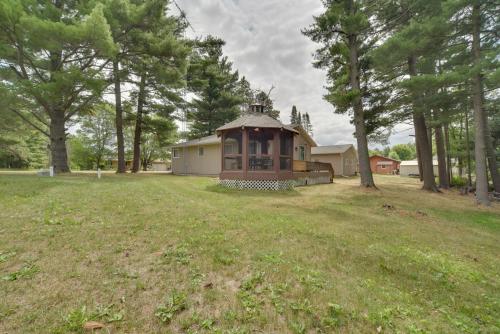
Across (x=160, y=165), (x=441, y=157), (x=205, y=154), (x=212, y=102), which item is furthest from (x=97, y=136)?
(x=441, y=157)

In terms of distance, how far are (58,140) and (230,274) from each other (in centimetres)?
1769

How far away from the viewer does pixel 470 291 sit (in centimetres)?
350

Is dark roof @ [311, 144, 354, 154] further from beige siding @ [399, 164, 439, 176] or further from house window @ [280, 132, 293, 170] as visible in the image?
beige siding @ [399, 164, 439, 176]

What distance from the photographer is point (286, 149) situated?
47.9 ft

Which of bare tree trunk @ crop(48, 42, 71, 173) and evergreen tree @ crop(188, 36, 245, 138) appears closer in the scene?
bare tree trunk @ crop(48, 42, 71, 173)

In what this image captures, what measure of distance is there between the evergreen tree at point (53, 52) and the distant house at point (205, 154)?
30.6ft

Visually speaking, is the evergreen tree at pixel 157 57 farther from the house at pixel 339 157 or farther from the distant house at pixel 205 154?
the house at pixel 339 157

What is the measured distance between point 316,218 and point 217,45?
28.8 m

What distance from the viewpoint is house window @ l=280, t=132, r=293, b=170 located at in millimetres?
14062

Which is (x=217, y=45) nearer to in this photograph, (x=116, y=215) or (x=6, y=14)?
(x=6, y=14)

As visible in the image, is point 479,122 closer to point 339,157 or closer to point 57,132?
point 339,157

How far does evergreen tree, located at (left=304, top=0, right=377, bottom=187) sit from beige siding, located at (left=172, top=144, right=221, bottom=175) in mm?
11139

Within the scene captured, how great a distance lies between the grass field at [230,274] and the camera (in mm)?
2568

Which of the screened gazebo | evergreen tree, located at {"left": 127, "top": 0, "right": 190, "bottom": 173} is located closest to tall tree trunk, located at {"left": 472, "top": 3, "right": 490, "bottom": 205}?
the screened gazebo
